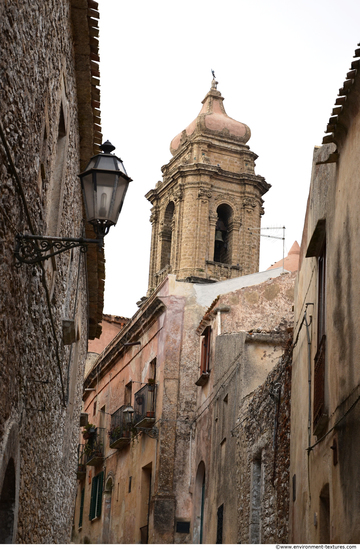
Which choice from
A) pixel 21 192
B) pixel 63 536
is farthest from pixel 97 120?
pixel 63 536

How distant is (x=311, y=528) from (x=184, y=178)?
3068 cm

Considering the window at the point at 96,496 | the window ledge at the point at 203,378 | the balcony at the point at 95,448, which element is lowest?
the window at the point at 96,496

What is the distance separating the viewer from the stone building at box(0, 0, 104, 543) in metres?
5.21

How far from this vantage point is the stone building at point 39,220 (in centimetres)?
521

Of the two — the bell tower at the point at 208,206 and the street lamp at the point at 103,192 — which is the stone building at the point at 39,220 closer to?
the street lamp at the point at 103,192

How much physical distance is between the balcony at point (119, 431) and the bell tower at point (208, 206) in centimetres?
1366

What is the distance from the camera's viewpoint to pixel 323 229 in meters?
9.52

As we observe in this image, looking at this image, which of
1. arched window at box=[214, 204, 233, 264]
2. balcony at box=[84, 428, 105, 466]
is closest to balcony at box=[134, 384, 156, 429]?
balcony at box=[84, 428, 105, 466]

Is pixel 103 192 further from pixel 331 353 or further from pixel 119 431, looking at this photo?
pixel 119 431

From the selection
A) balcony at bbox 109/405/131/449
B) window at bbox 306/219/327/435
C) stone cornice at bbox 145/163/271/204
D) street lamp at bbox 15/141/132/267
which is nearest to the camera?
street lamp at bbox 15/141/132/267

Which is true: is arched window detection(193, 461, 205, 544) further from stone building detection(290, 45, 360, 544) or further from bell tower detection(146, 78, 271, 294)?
bell tower detection(146, 78, 271, 294)

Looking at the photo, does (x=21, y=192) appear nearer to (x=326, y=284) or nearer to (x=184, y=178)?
(x=326, y=284)

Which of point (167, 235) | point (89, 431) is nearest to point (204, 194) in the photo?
point (167, 235)

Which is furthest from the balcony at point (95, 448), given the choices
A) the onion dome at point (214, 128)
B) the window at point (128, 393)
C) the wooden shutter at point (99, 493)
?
the onion dome at point (214, 128)
